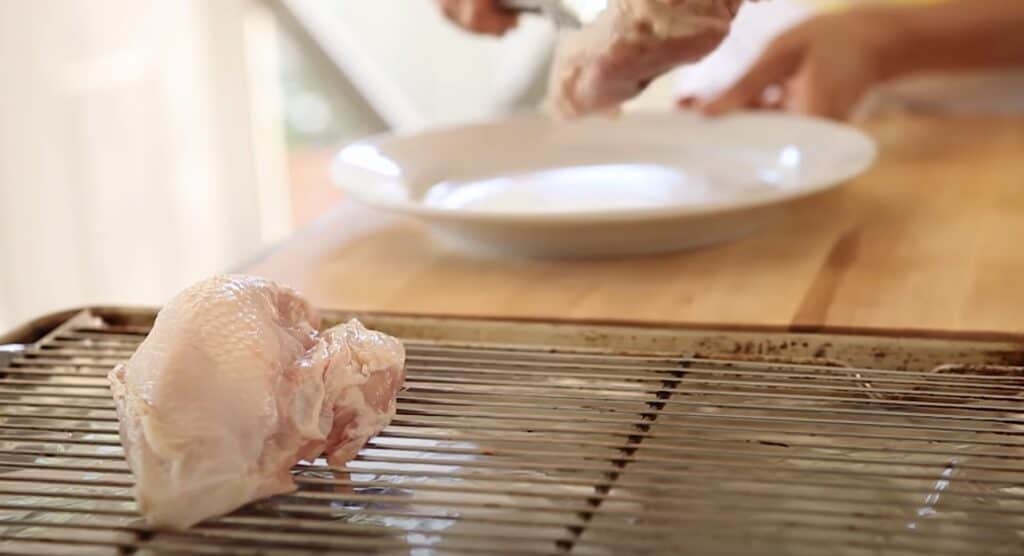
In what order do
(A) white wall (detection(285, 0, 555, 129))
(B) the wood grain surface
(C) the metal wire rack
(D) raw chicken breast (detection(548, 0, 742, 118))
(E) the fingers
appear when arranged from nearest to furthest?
(C) the metal wire rack → (D) raw chicken breast (detection(548, 0, 742, 118)) → (B) the wood grain surface → (E) the fingers → (A) white wall (detection(285, 0, 555, 129))

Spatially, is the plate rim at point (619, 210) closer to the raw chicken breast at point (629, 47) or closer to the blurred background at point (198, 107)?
the raw chicken breast at point (629, 47)

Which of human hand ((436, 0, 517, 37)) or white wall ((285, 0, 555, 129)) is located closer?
human hand ((436, 0, 517, 37))

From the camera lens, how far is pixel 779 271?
96 cm

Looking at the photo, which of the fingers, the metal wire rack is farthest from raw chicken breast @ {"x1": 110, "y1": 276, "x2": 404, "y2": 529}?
the fingers

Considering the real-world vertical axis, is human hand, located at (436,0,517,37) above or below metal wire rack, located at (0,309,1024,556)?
above

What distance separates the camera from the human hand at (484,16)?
4.02ft

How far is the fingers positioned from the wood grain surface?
18 centimetres

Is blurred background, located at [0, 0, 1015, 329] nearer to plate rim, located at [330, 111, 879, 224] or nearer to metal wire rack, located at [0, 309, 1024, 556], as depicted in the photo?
plate rim, located at [330, 111, 879, 224]

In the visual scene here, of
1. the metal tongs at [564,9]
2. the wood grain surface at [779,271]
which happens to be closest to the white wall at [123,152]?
the wood grain surface at [779,271]

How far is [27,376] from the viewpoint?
0.77m

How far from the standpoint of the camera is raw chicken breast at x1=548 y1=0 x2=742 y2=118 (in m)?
0.75

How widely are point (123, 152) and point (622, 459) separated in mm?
1813

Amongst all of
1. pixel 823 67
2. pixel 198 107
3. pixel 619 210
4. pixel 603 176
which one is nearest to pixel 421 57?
pixel 198 107

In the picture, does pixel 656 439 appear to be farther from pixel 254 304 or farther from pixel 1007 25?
pixel 1007 25
